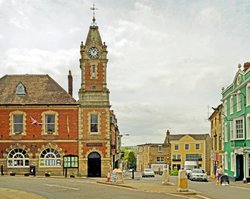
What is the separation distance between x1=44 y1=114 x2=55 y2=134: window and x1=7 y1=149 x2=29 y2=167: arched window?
3.48 m

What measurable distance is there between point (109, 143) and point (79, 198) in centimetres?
3133

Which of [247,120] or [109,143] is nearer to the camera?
[247,120]

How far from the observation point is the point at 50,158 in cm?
5650

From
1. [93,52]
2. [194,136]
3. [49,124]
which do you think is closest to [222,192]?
[49,124]

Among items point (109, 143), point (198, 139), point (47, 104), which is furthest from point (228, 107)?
point (198, 139)

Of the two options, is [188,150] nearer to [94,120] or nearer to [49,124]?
[94,120]

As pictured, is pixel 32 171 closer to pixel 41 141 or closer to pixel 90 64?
pixel 41 141

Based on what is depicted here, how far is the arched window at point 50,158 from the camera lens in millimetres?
56312

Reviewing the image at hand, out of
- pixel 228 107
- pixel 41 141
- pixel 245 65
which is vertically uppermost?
pixel 245 65

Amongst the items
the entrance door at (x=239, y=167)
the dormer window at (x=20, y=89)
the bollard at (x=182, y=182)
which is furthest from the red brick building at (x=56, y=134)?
the bollard at (x=182, y=182)

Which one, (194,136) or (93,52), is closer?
(93,52)

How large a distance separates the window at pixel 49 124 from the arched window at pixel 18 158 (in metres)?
3.48

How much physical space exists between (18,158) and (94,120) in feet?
30.4

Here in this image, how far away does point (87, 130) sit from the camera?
56.6 metres
